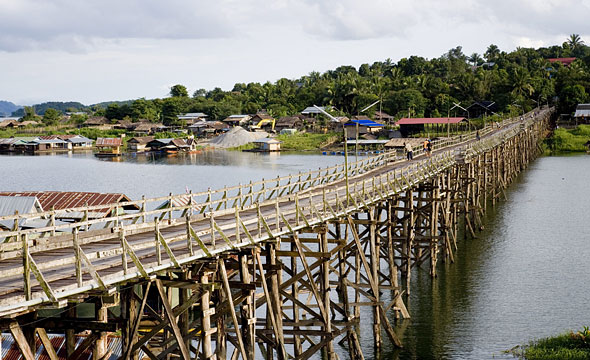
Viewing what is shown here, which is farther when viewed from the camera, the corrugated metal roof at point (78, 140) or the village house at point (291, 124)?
the corrugated metal roof at point (78, 140)

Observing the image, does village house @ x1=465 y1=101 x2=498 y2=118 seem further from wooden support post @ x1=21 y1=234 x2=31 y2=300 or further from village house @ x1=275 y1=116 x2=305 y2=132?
wooden support post @ x1=21 y1=234 x2=31 y2=300

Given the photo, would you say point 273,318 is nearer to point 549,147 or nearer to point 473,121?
point 549,147

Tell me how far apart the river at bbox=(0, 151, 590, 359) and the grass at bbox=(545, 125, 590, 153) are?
27.0m

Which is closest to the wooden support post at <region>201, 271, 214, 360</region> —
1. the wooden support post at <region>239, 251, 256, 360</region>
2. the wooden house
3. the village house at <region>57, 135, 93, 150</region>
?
the wooden support post at <region>239, 251, 256, 360</region>

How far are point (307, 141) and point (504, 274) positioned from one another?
104983 millimetres

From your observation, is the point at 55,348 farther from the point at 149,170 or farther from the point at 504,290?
the point at 149,170

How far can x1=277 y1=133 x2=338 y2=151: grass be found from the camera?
14088 centimetres

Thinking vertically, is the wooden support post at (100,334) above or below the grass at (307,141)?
above

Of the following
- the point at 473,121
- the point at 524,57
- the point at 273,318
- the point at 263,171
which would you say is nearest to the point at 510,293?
the point at 273,318

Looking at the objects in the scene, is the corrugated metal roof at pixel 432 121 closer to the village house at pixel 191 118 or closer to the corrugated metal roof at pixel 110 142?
the corrugated metal roof at pixel 110 142

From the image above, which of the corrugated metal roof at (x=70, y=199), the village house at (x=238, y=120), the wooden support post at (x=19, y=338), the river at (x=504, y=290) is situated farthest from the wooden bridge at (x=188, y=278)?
the village house at (x=238, y=120)

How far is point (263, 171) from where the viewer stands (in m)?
101

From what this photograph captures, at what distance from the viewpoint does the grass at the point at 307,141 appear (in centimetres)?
14088

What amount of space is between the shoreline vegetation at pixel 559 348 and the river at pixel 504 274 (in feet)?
2.66
